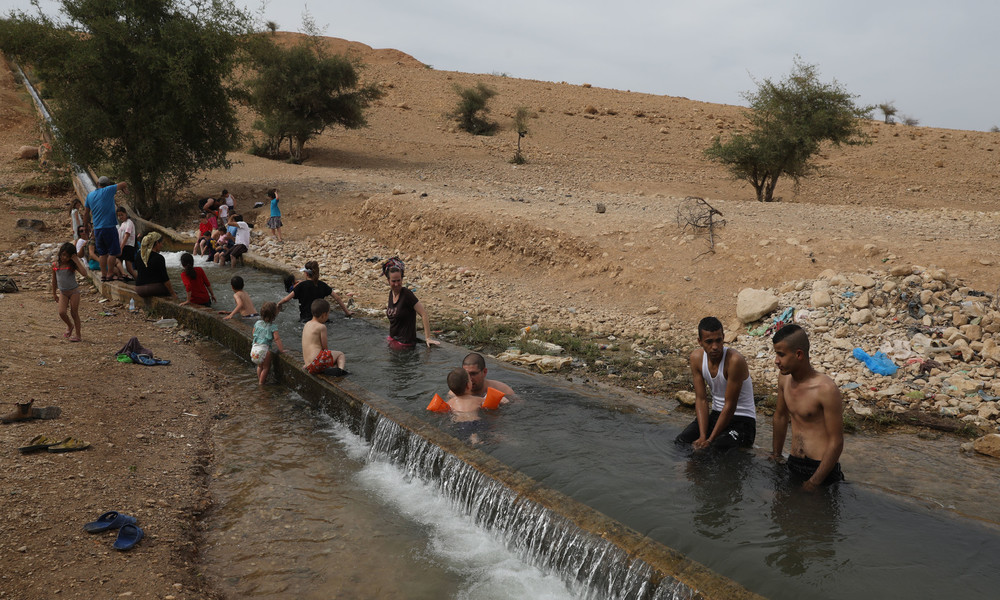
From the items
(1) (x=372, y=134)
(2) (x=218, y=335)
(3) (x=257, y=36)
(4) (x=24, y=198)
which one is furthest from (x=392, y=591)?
(1) (x=372, y=134)

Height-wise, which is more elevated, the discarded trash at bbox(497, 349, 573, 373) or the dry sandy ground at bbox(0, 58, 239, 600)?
the discarded trash at bbox(497, 349, 573, 373)

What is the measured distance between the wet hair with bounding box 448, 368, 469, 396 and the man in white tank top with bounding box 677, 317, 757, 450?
88.2 inches

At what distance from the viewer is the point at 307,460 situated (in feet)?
20.5

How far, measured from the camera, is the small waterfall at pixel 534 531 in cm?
387

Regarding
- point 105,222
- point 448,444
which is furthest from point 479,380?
point 105,222

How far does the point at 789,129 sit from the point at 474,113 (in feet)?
63.1

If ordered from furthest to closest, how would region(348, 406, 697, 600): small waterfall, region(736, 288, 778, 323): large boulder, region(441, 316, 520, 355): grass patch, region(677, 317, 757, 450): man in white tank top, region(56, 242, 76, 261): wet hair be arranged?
region(441, 316, 520, 355): grass patch, region(736, 288, 778, 323): large boulder, region(56, 242, 76, 261): wet hair, region(677, 317, 757, 450): man in white tank top, region(348, 406, 697, 600): small waterfall

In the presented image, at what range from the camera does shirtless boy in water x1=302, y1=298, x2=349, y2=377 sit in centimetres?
759

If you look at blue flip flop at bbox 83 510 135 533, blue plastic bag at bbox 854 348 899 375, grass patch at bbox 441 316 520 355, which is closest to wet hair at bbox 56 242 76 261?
grass patch at bbox 441 316 520 355

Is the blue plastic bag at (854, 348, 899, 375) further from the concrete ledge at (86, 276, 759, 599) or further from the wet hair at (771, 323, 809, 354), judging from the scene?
the concrete ledge at (86, 276, 759, 599)

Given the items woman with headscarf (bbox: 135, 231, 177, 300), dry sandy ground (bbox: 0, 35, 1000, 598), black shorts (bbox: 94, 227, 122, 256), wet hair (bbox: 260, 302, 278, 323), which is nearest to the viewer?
dry sandy ground (bbox: 0, 35, 1000, 598)

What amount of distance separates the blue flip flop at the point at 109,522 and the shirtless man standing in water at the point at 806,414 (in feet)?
15.5

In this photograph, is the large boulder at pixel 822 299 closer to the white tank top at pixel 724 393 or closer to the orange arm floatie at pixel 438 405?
the white tank top at pixel 724 393

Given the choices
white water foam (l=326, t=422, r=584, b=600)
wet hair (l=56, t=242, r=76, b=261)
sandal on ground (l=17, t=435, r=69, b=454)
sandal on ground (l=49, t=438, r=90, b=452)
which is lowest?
white water foam (l=326, t=422, r=584, b=600)
